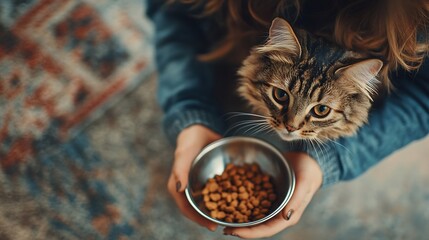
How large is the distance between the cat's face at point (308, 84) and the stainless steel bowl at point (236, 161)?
55mm

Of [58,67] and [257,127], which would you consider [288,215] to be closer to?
[257,127]

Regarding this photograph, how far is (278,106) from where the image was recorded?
1.62 ft

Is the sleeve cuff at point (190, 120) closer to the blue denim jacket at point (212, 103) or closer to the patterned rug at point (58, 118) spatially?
the blue denim jacket at point (212, 103)

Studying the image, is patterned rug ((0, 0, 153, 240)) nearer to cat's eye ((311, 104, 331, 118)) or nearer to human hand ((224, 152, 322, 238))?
human hand ((224, 152, 322, 238))

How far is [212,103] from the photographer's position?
66 centimetres

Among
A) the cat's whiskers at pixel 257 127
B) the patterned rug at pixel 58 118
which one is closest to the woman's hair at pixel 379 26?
the cat's whiskers at pixel 257 127

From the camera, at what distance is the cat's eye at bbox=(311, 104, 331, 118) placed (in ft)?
1.52

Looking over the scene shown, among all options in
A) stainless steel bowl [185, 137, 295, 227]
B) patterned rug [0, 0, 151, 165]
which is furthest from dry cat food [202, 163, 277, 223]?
patterned rug [0, 0, 151, 165]

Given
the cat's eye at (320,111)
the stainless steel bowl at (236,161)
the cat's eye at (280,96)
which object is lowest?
the stainless steel bowl at (236,161)

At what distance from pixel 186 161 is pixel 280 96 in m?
0.18

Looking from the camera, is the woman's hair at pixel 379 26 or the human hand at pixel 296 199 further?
the human hand at pixel 296 199

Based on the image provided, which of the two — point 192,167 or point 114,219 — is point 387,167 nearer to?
point 192,167

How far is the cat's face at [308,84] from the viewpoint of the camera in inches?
16.7

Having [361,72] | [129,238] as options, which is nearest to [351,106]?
[361,72]
